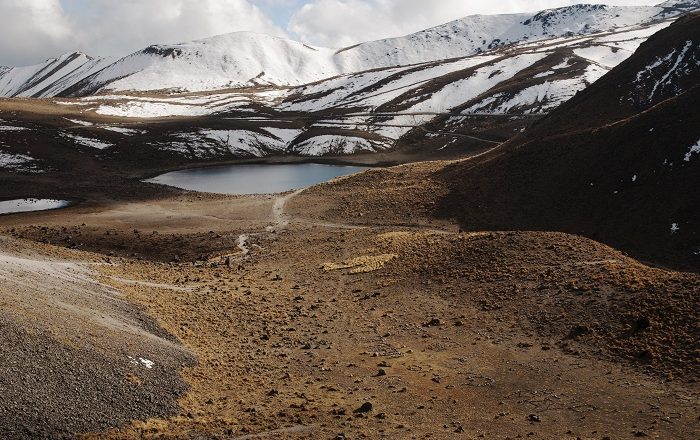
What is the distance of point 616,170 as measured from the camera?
46500mm

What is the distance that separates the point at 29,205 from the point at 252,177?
4441cm

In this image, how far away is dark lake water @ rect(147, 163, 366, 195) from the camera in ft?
301

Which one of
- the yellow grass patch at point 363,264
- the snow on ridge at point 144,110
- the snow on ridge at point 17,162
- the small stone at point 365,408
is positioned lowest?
the small stone at point 365,408

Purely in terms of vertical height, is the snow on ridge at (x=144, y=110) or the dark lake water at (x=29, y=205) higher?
the snow on ridge at (x=144, y=110)

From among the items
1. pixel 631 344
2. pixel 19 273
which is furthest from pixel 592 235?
pixel 19 273

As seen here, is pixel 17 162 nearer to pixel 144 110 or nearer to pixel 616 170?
pixel 616 170

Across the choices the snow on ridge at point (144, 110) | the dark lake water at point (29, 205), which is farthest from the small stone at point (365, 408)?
the snow on ridge at point (144, 110)

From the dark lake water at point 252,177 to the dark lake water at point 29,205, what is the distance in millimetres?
22567

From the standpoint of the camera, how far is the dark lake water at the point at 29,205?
64.5 metres

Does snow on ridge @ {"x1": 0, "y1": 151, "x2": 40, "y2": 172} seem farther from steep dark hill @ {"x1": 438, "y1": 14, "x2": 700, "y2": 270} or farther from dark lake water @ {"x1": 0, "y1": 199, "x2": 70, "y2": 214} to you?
steep dark hill @ {"x1": 438, "y1": 14, "x2": 700, "y2": 270}

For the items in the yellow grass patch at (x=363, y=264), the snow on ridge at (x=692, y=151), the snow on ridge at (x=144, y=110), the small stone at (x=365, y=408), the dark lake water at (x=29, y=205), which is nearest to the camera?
the small stone at (x=365, y=408)

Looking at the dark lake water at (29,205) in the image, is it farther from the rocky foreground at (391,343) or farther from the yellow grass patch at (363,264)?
the yellow grass patch at (363,264)

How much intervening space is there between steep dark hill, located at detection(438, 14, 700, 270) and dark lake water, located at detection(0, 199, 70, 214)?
48.3 metres

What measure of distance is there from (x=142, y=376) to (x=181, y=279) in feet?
59.6
